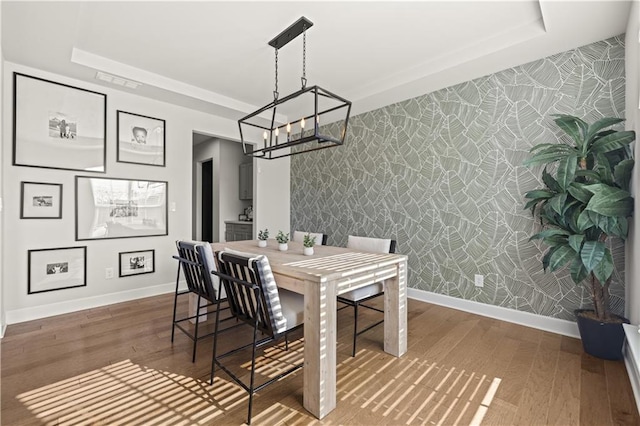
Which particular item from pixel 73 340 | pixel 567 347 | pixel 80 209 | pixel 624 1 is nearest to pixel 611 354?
pixel 567 347

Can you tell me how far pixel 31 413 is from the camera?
5.29 feet

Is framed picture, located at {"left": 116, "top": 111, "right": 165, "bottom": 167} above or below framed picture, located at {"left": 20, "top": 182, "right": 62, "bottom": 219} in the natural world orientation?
above

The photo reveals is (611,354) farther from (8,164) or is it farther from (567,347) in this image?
(8,164)

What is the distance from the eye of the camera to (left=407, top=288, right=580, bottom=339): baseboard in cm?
264

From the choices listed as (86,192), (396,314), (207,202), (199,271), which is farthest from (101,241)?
(207,202)

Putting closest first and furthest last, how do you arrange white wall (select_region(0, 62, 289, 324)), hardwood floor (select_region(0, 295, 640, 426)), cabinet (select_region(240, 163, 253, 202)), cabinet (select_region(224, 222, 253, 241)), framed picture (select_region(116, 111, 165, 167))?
hardwood floor (select_region(0, 295, 640, 426)) < white wall (select_region(0, 62, 289, 324)) < framed picture (select_region(116, 111, 165, 167)) < cabinet (select_region(224, 222, 253, 241)) < cabinet (select_region(240, 163, 253, 202))

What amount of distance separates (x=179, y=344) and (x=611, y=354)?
3.27 m

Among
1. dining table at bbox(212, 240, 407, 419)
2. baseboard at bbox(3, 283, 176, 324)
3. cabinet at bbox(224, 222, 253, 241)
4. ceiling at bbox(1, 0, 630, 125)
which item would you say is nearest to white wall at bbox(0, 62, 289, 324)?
baseboard at bbox(3, 283, 176, 324)

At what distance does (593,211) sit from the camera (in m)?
2.02

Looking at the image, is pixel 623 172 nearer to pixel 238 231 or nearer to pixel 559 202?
pixel 559 202

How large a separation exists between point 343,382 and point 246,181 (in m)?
4.62

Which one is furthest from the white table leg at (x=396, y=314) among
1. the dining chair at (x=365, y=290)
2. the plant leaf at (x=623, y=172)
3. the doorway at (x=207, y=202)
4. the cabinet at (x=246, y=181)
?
the doorway at (x=207, y=202)

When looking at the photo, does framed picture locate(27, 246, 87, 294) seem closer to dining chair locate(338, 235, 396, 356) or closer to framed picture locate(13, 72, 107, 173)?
framed picture locate(13, 72, 107, 173)

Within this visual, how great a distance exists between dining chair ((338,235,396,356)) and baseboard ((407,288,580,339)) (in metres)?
1.04
